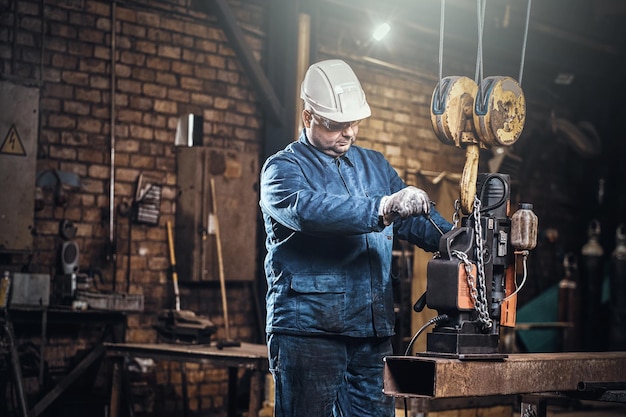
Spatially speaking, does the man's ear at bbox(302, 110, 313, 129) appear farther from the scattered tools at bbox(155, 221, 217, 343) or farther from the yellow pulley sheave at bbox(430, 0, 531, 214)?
the scattered tools at bbox(155, 221, 217, 343)

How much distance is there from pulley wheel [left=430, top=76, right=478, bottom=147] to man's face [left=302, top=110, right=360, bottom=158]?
0.33m

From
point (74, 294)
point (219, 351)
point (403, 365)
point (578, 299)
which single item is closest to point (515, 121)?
point (403, 365)

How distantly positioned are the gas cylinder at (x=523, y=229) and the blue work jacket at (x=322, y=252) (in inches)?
12.6

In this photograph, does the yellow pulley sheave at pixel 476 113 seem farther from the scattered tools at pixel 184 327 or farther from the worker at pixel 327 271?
the scattered tools at pixel 184 327

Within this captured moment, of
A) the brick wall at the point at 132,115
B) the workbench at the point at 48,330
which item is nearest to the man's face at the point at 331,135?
the workbench at the point at 48,330

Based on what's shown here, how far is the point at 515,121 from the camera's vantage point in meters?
3.77

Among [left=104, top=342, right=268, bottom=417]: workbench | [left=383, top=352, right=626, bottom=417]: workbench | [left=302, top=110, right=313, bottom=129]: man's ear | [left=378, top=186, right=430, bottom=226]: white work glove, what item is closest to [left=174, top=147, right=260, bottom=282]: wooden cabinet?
[left=104, top=342, right=268, bottom=417]: workbench

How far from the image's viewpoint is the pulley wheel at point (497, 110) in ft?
12.0

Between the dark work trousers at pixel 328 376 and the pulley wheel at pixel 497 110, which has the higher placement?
the pulley wheel at pixel 497 110

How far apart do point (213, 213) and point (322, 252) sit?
356 centimetres

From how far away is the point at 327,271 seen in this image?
11.2 feet

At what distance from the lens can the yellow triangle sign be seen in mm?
5945

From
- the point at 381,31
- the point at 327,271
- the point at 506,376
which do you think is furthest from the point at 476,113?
the point at 381,31

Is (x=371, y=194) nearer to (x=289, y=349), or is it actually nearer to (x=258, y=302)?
(x=289, y=349)
